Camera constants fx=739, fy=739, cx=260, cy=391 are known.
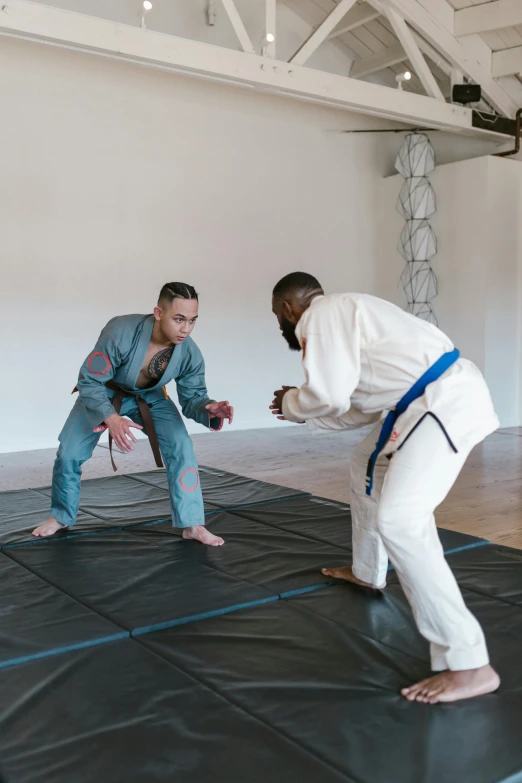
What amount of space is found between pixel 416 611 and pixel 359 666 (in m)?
0.26

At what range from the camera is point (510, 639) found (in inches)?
77.5

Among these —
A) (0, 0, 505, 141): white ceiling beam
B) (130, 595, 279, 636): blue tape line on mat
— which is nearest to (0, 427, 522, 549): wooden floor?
(130, 595, 279, 636): blue tape line on mat

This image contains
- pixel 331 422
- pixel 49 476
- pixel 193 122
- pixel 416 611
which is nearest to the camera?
pixel 416 611

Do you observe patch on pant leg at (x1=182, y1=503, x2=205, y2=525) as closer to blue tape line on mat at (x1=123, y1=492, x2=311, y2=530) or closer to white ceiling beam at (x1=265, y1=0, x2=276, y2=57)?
blue tape line on mat at (x1=123, y1=492, x2=311, y2=530)

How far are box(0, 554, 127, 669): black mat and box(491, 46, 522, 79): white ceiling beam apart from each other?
19.9ft

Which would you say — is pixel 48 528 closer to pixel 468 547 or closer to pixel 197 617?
pixel 197 617

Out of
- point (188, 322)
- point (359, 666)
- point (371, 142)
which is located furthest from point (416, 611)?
point (371, 142)

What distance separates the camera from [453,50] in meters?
6.23

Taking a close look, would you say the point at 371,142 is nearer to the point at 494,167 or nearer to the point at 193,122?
the point at 494,167

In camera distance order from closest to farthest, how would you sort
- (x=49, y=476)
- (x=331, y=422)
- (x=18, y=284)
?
(x=331, y=422) → (x=49, y=476) → (x=18, y=284)

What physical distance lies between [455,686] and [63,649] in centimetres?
99

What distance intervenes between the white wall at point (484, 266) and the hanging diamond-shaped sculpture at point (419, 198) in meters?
0.18

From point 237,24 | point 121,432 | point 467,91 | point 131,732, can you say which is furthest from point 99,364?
point 467,91

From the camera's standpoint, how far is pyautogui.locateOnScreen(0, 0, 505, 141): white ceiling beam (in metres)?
4.45
